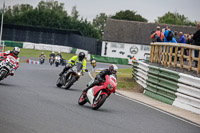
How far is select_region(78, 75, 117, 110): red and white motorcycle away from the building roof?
7100 centimetres

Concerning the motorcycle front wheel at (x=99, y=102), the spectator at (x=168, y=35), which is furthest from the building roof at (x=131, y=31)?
the motorcycle front wheel at (x=99, y=102)

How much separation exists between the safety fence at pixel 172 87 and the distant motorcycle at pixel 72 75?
9.84 ft

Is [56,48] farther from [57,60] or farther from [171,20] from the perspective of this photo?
[171,20]

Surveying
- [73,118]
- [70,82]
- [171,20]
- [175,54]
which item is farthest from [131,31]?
[73,118]

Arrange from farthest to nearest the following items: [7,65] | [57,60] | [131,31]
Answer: [131,31]
[57,60]
[7,65]

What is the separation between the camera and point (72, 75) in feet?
56.9

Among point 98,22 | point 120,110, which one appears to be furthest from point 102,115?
point 98,22

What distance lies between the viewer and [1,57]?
647 inches

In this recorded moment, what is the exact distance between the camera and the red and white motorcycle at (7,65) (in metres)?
15.7

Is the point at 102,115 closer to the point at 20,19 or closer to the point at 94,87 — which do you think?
the point at 94,87

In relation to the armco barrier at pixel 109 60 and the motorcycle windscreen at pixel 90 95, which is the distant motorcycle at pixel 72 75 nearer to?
the motorcycle windscreen at pixel 90 95

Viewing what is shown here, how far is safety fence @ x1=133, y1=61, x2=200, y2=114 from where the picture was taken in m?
14.4

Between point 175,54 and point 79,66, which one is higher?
point 175,54

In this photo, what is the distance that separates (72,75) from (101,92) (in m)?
5.62
